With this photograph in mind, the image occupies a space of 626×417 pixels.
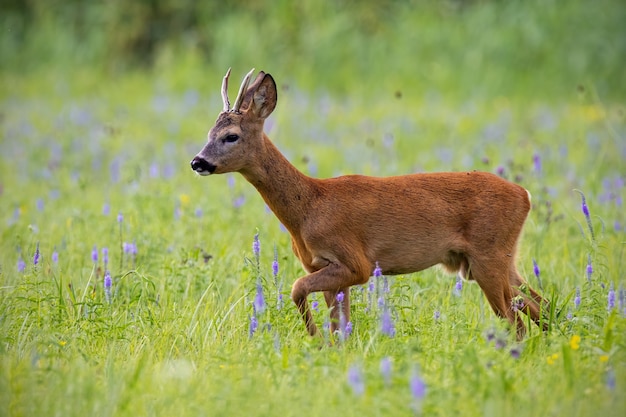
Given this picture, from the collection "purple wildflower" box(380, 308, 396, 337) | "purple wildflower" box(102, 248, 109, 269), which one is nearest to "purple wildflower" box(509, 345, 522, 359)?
"purple wildflower" box(380, 308, 396, 337)

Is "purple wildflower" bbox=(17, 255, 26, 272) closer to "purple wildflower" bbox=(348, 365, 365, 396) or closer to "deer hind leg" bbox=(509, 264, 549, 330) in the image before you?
"purple wildflower" bbox=(348, 365, 365, 396)

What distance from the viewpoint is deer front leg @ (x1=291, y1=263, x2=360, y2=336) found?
180 inches

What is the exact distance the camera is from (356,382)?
11.3 feet

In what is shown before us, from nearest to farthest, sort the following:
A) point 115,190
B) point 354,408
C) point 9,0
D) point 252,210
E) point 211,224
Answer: point 354,408 < point 211,224 < point 252,210 < point 115,190 < point 9,0

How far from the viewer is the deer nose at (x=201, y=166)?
187 inches

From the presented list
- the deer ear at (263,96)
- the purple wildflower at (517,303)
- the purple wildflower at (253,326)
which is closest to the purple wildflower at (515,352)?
the purple wildflower at (517,303)

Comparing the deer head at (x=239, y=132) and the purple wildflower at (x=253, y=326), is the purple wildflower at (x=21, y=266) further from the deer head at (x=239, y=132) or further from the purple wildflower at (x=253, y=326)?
the purple wildflower at (x=253, y=326)

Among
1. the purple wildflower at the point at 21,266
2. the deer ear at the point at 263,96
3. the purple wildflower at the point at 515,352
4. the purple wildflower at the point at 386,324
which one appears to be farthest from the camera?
the purple wildflower at the point at 21,266

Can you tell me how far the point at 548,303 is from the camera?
16.1 ft

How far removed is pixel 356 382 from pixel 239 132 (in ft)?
6.18

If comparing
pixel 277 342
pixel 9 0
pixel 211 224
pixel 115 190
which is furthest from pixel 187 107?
pixel 277 342

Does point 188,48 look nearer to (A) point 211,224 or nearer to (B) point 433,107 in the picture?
(B) point 433,107

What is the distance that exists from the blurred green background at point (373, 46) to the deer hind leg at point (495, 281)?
816 cm

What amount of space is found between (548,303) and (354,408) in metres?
1.81
